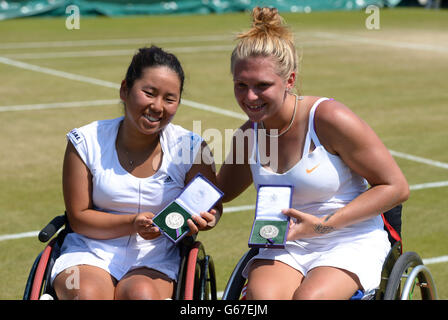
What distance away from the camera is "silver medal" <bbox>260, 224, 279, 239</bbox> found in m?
3.54

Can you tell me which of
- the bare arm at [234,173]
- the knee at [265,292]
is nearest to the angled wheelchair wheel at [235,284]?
the knee at [265,292]

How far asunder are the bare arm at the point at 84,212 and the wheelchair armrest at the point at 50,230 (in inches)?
3.4

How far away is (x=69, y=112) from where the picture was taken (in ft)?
35.1

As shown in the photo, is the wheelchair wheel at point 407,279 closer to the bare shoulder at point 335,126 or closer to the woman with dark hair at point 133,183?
the bare shoulder at point 335,126

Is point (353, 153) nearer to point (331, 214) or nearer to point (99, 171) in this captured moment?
point (331, 214)

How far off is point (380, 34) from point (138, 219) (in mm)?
18070

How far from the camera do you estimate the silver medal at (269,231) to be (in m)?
3.54

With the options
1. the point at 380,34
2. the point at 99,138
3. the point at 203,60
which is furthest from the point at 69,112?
the point at 380,34

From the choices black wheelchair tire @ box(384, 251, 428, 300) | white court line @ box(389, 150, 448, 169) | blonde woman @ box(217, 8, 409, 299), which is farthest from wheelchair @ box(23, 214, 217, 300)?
white court line @ box(389, 150, 448, 169)

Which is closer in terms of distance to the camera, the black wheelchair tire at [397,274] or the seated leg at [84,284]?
the black wheelchair tire at [397,274]

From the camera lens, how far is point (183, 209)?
3619mm

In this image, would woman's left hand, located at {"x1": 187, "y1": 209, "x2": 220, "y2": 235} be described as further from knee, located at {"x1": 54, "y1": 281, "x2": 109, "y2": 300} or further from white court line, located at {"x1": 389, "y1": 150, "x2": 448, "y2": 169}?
white court line, located at {"x1": 389, "y1": 150, "x2": 448, "y2": 169}

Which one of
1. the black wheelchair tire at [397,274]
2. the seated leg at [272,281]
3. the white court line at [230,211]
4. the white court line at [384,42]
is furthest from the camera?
the white court line at [384,42]

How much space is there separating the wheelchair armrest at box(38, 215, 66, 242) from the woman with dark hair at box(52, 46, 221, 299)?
Result: 0.08 m
